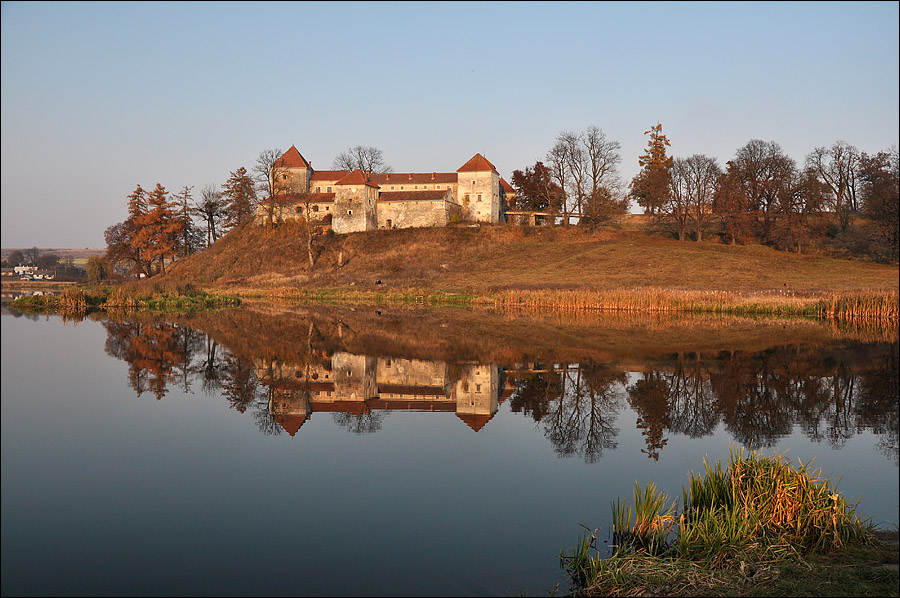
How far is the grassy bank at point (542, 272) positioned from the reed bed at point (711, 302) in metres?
0.06

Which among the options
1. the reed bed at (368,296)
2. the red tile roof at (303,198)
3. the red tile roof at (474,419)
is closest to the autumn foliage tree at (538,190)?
the red tile roof at (303,198)

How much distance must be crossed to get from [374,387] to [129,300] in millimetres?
29781

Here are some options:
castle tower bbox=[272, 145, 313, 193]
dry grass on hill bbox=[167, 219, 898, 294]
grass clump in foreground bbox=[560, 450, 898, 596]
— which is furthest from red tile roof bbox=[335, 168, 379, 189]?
grass clump in foreground bbox=[560, 450, 898, 596]

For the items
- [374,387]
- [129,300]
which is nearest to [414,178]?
[129,300]

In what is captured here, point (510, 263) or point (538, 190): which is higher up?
point (538, 190)

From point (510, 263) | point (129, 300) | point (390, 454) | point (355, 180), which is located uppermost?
point (355, 180)

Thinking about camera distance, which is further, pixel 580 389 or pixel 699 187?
pixel 699 187

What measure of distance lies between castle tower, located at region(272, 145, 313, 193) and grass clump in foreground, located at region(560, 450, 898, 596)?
72037mm

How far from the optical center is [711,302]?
35.0m

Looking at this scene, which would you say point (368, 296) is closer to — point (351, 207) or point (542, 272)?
point (542, 272)

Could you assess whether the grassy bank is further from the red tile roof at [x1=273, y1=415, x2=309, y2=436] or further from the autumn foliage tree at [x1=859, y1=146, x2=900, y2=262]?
the red tile roof at [x1=273, y1=415, x2=309, y2=436]

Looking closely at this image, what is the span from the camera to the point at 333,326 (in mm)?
30578

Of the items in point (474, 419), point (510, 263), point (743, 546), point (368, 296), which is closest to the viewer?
point (743, 546)

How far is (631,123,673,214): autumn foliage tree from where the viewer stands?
64062 millimetres
